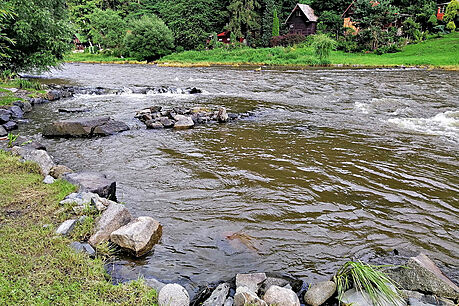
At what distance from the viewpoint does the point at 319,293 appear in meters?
3.52

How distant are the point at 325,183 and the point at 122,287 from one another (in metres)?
4.71

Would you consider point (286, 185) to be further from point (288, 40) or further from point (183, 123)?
point (288, 40)

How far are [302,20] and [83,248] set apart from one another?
62.9m

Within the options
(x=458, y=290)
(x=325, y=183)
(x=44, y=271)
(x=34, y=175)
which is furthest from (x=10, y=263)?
(x=325, y=183)

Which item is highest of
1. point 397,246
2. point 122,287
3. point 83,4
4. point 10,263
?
point 83,4

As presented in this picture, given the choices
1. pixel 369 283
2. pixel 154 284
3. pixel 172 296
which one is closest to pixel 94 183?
pixel 154 284

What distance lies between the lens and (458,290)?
3398 millimetres

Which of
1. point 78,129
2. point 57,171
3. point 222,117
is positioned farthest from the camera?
point 222,117

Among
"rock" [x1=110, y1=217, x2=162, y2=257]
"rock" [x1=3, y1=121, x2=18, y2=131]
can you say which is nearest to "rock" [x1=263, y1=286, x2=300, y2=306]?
"rock" [x1=110, y1=217, x2=162, y2=257]

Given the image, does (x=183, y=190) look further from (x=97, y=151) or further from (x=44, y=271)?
(x=97, y=151)

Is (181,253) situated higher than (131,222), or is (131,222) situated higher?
(131,222)

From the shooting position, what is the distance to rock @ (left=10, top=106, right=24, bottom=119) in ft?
40.6

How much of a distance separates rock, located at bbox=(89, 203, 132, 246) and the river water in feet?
1.80

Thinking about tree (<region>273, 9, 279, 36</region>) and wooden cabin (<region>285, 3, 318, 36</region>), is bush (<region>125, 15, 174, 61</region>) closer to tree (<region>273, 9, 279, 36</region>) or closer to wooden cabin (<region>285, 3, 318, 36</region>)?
tree (<region>273, 9, 279, 36</region>)
